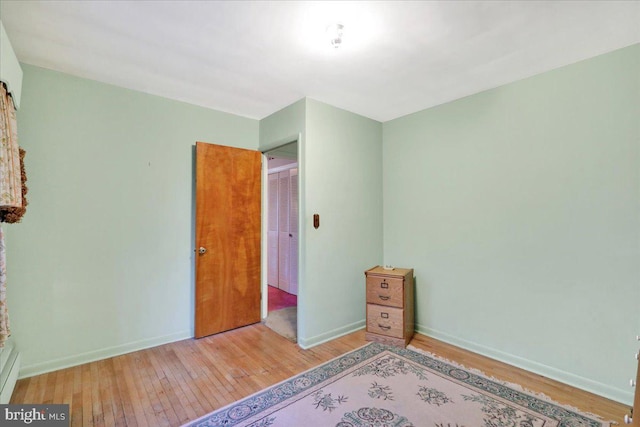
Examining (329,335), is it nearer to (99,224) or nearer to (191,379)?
(191,379)

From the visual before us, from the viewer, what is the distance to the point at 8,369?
1.96m

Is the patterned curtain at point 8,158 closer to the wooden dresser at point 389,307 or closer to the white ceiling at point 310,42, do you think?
the white ceiling at point 310,42

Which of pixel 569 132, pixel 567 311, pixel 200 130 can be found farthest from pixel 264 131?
pixel 567 311

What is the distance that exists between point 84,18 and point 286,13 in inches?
48.1

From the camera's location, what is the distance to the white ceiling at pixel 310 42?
1.65 meters

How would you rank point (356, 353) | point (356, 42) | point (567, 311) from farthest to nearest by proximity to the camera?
point (356, 353) → point (567, 311) → point (356, 42)

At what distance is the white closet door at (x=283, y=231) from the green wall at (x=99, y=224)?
6.57ft

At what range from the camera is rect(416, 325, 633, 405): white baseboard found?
1.99m

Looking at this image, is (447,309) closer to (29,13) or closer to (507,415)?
(507,415)

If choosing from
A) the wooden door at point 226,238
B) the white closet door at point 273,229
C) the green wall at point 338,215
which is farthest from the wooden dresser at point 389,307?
the white closet door at point 273,229

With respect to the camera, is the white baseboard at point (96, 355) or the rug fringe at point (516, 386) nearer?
the rug fringe at point (516, 386)

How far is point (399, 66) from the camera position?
90.1 inches

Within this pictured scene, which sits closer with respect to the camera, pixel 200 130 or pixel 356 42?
pixel 356 42

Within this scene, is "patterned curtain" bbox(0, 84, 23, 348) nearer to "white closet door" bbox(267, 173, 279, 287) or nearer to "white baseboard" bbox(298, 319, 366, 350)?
"white baseboard" bbox(298, 319, 366, 350)
